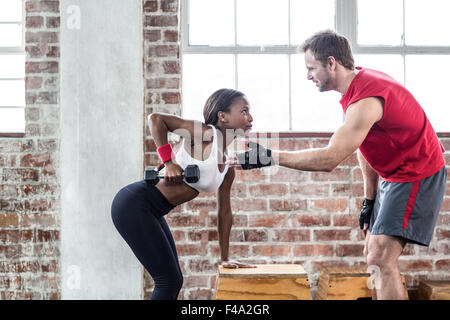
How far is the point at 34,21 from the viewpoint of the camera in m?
2.85

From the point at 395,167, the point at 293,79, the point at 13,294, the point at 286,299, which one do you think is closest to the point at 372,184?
the point at 395,167

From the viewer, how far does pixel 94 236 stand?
8.82 ft

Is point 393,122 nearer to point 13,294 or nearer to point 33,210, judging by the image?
point 33,210

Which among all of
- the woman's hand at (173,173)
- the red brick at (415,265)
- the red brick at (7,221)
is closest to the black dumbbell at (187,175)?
the woman's hand at (173,173)

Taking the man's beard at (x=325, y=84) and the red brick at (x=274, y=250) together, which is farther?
the red brick at (x=274, y=250)

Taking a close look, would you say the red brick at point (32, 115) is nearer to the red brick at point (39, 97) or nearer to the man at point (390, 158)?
the red brick at point (39, 97)

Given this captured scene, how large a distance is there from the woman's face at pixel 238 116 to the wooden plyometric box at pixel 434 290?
1.57m

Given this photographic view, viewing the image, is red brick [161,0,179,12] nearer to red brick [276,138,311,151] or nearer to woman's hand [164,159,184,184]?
red brick [276,138,311,151]

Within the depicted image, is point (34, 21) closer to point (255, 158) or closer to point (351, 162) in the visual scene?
point (255, 158)

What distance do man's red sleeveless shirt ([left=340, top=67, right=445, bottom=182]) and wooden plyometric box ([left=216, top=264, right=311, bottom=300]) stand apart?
2.72ft

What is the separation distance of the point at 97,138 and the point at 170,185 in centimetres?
83

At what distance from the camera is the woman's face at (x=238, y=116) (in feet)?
7.14

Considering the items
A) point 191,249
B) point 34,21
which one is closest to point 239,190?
point 191,249

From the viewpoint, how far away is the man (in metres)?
1.76
